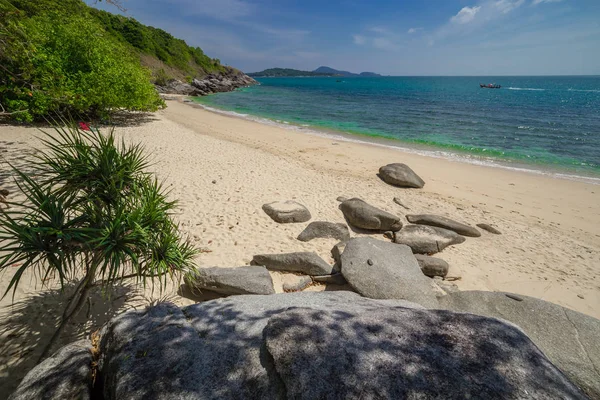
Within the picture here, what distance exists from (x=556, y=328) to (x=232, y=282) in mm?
5233

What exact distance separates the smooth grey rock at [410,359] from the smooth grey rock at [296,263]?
3.11m

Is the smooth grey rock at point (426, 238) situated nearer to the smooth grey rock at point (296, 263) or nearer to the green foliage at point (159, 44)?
the smooth grey rock at point (296, 263)

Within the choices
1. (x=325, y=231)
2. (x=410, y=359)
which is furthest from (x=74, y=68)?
(x=410, y=359)

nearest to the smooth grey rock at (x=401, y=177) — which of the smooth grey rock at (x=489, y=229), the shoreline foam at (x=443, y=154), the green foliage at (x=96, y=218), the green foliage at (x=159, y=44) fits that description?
the smooth grey rock at (x=489, y=229)

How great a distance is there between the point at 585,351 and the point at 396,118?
2904 centimetres

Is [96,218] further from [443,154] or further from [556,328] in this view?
[443,154]

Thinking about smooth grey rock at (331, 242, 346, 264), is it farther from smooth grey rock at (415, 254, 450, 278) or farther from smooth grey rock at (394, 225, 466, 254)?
smooth grey rock at (415, 254, 450, 278)

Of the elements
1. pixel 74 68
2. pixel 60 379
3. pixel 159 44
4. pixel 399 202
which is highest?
pixel 159 44

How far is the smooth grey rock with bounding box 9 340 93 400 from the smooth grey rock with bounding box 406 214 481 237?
26.6 feet

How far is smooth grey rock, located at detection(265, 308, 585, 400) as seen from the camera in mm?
1891

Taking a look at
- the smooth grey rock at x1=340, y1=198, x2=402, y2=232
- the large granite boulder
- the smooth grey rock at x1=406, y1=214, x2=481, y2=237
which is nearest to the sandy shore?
the smooth grey rock at x1=406, y1=214, x2=481, y2=237

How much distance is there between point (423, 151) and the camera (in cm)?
1777

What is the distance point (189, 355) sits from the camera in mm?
2484

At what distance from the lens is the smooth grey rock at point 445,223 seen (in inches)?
314
